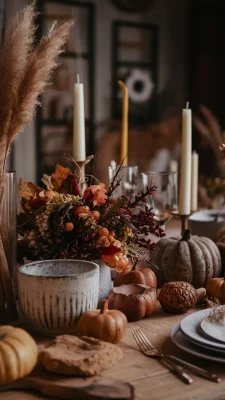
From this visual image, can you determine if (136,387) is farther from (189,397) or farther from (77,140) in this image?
(77,140)

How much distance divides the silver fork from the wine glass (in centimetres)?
46

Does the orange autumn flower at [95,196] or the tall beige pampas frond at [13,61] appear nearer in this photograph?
the tall beige pampas frond at [13,61]

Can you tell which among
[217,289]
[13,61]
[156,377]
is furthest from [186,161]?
[156,377]

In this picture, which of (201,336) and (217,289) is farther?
(217,289)

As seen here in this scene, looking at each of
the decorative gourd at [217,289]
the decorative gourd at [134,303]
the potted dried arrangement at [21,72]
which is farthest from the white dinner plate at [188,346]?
the potted dried arrangement at [21,72]

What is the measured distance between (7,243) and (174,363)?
0.39 metres

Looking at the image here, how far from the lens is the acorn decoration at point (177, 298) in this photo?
1.17m

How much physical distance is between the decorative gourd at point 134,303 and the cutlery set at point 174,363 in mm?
92

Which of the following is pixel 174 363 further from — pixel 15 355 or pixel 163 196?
pixel 163 196

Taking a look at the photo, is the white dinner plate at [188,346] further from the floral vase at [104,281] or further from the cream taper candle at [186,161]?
the cream taper candle at [186,161]

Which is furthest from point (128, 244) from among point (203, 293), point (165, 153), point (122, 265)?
point (165, 153)

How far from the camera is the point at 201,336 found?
973 mm

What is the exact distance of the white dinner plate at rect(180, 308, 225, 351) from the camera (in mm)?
934

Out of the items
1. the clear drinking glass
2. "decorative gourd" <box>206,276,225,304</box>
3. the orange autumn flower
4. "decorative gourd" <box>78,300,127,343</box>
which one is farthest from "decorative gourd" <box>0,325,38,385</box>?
the clear drinking glass
